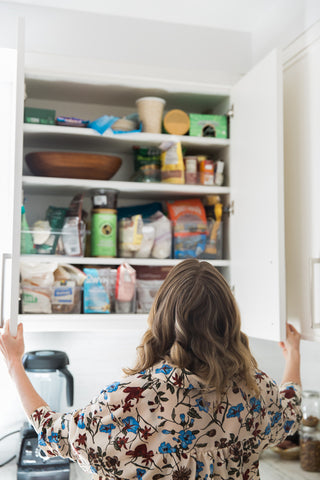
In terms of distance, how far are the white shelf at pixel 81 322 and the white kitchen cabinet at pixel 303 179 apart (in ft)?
1.78

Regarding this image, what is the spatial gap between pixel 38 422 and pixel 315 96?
1217mm

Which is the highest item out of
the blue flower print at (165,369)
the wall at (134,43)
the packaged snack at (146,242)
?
the wall at (134,43)

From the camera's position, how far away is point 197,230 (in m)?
1.98

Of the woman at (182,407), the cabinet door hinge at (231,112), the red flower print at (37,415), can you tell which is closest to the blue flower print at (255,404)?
the woman at (182,407)

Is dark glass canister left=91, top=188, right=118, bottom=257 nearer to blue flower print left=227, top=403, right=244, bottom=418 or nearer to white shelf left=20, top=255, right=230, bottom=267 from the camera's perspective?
white shelf left=20, top=255, right=230, bottom=267

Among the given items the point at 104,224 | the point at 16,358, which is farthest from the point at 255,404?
the point at 104,224

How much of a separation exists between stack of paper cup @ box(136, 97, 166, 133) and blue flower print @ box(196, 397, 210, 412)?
3.58 feet

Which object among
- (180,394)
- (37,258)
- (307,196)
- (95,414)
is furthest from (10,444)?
(307,196)

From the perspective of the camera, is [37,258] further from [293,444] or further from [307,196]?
[293,444]

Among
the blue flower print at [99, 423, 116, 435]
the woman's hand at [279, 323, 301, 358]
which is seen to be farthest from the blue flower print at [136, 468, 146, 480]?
the woman's hand at [279, 323, 301, 358]

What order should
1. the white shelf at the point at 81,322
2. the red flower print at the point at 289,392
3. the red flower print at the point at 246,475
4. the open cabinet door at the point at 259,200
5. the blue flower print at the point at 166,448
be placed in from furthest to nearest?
the white shelf at the point at 81,322 < the open cabinet door at the point at 259,200 < the red flower print at the point at 289,392 < the red flower print at the point at 246,475 < the blue flower print at the point at 166,448

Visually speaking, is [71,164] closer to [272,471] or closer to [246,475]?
[246,475]

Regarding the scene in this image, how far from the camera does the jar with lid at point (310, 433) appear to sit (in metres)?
1.81

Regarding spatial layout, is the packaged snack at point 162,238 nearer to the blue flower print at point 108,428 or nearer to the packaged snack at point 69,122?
the packaged snack at point 69,122
